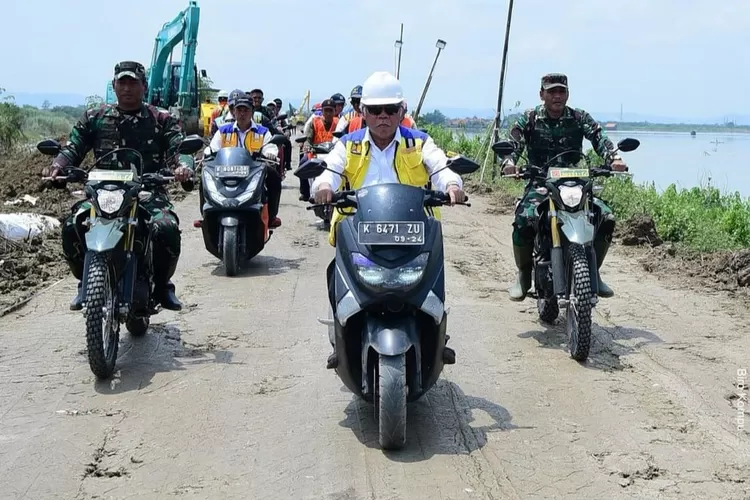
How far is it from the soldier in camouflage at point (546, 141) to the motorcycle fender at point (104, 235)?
119 inches

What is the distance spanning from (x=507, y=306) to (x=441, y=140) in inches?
857

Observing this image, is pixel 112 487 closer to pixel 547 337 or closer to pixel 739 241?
pixel 547 337

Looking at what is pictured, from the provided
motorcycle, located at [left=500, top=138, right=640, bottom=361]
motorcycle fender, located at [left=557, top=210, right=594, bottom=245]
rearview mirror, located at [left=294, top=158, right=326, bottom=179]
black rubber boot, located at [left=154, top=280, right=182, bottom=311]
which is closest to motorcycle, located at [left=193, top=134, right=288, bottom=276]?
black rubber boot, located at [left=154, top=280, right=182, bottom=311]

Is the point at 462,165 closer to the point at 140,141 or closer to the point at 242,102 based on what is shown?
the point at 140,141

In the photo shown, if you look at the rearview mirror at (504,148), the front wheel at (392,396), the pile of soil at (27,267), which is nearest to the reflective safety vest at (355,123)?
the pile of soil at (27,267)

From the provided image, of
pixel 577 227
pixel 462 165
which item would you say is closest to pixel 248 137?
pixel 577 227

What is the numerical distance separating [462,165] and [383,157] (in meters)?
0.52

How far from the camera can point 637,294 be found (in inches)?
357

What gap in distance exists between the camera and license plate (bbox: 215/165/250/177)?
10.3 meters

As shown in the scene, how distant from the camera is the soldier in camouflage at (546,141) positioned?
24.9ft

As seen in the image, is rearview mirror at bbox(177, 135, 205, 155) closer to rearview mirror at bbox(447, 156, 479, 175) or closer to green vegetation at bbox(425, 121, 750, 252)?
rearview mirror at bbox(447, 156, 479, 175)

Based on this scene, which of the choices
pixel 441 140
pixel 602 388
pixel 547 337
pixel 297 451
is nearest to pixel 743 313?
pixel 547 337

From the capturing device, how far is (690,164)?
1051 inches

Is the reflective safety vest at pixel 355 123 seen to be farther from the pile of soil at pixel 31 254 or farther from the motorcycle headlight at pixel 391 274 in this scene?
the motorcycle headlight at pixel 391 274
